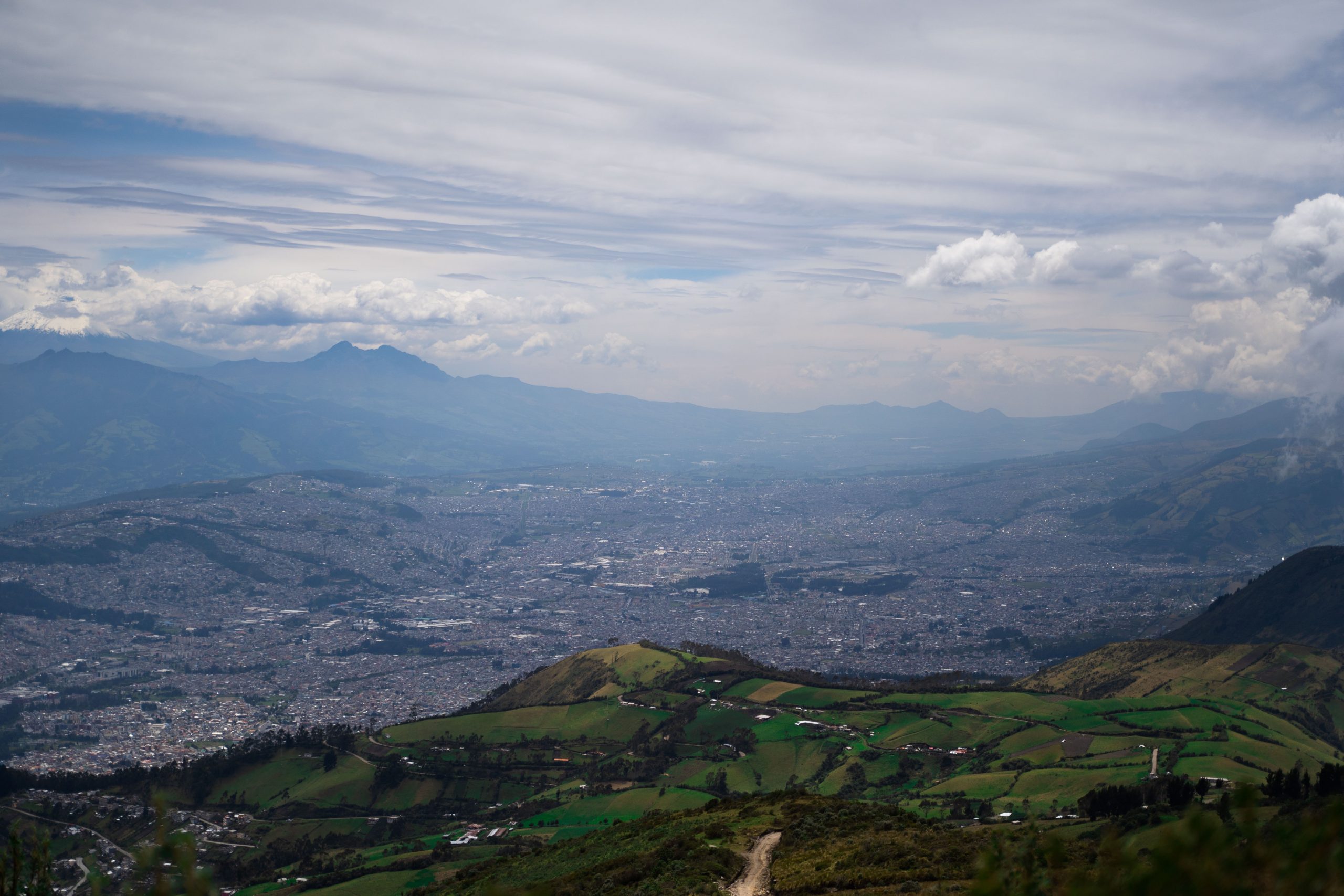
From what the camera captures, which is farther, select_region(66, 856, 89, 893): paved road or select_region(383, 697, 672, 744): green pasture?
select_region(383, 697, 672, 744): green pasture

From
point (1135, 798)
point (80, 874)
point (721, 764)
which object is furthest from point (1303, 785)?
point (80, 874)

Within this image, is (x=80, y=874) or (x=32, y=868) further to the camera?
(x=80, y=874)

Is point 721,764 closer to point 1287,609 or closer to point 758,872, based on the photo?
point 758,872

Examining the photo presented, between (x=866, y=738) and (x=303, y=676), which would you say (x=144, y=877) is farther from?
(x=303, y=676)

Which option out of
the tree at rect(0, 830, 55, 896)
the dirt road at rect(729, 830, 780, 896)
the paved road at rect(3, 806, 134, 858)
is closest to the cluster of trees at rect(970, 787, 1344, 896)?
the tree at rect(0, 830, 55, 896)

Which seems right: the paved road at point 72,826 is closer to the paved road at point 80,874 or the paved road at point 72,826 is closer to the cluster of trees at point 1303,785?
the paved road at point 80,874

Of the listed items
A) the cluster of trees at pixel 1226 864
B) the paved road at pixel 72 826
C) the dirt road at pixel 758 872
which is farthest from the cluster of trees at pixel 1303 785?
the paved road at pixel 72 826

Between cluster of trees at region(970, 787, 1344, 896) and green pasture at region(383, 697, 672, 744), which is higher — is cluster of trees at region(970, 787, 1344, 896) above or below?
above

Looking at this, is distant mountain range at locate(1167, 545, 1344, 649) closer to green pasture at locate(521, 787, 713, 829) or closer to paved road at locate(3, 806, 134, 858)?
green pasture at locate(521, 787, 713, 829)

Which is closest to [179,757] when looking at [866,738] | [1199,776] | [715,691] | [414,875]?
[715,691]
